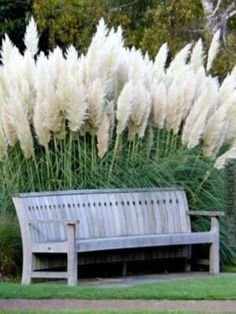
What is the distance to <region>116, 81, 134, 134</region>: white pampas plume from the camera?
485 inches

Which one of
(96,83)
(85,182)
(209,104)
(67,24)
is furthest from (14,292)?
(67,24)

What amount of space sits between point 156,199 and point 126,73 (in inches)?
83.7

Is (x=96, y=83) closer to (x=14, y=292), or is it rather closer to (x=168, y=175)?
(x=168, y=175)

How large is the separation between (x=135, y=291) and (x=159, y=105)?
374 centimetres

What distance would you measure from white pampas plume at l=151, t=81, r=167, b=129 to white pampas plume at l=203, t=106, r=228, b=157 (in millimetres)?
636

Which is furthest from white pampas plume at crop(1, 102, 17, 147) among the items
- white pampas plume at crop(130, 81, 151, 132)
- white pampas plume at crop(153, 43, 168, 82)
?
white pampas plume at crop(153, 43, 168, 82)

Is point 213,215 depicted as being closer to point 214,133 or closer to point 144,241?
point 144,241

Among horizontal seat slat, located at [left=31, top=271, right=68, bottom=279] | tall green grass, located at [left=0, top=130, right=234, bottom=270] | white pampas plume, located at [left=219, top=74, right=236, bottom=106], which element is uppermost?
white pampas plume, located at [left=219, top=74, right=236, bottom=106]

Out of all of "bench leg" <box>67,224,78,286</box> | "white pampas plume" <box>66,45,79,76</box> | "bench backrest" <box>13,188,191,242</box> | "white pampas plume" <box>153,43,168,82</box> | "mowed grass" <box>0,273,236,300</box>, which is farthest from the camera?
"white pampas plume" <box>153,43,168,82</box>

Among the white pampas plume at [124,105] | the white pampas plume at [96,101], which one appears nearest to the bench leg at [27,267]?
the white pampas plume at [96,101]

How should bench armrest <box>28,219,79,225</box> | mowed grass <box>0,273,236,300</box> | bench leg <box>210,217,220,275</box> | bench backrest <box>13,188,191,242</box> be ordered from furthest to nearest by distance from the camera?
bench leg <box>210,217,220,275</box>, bench backrest <box>13,188,191,242</box>, bench armrest <box>28,219,79,225</box>, mowed grass <box>0,273,236,300</box>

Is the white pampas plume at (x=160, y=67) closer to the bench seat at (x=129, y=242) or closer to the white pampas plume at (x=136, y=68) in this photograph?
the white pampas plume at (x=136, y=68)

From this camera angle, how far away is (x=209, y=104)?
1301 cm

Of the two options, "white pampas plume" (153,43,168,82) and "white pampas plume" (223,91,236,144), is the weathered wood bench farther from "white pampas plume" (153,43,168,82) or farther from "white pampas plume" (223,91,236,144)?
"white pampas plume" (153,43,168,82)
